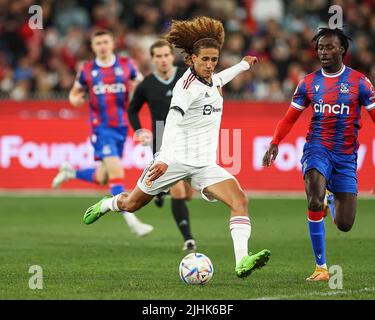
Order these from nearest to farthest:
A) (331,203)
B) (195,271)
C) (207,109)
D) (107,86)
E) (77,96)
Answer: (195,271) → (207,109) → (331,203) → (77,96) → (107,86)

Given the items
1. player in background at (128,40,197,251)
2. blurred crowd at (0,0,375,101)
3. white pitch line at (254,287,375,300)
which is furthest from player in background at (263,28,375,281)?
blurred crowd at (0,0,375,101)

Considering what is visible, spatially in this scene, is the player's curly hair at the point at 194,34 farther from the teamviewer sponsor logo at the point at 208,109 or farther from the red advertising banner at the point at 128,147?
the red advertising banner at the point at 128,147

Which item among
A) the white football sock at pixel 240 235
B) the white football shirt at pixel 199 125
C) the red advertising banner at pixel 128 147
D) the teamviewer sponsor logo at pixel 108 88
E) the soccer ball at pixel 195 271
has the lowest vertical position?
the soccer ball at pixel 195 271

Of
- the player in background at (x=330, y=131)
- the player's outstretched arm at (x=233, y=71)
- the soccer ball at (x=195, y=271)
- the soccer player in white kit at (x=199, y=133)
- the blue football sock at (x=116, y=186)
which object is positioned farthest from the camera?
the blue football sock at (x=116, y=186)

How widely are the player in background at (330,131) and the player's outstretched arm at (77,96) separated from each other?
4.82 m

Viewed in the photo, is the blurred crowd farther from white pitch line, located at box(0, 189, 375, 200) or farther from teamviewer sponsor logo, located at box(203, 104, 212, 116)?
teamviewer sponsor logo, located at box(203, 104, 212, 116)

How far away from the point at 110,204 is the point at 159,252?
6.13 ft

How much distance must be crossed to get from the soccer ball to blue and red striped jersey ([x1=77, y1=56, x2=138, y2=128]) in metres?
5.48

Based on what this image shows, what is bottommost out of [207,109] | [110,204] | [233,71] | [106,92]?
[110,204]

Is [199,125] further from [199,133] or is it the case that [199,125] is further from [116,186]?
[116,186]

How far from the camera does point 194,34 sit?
947 centimetres

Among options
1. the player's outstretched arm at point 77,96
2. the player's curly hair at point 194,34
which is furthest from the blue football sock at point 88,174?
the player's curly hair at point 194,34

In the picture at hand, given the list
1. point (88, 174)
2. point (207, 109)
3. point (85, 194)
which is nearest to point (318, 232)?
point (207, 109)

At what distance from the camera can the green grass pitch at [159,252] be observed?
8484 mm
